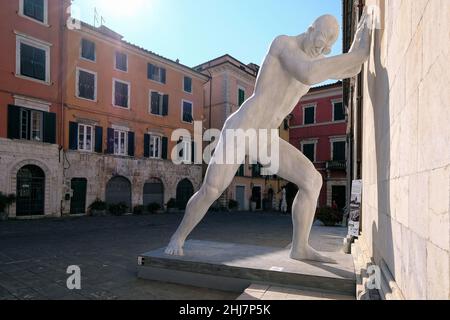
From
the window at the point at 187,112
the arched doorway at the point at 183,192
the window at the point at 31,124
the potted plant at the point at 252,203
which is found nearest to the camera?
the window at the point at 31,124

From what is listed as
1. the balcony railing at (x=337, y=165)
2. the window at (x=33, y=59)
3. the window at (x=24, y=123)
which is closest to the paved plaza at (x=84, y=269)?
the window at (x=24, y=123)

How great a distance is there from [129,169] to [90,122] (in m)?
3.73

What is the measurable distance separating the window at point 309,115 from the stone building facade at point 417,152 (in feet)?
95.2

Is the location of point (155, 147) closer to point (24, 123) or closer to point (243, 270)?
point (24, 123)

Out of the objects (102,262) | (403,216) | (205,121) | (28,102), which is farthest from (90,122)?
(403,216)

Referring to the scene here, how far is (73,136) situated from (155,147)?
616 centimetres

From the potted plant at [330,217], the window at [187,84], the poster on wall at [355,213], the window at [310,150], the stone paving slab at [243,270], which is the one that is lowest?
the potted plant at [330,217]

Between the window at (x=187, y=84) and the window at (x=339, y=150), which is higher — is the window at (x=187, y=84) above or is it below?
above

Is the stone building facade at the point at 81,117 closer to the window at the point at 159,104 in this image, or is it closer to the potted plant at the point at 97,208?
the window at the point at 159,104

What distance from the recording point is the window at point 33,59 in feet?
52.7

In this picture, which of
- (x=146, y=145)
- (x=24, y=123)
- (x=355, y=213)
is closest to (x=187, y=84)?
(x=146, y=145)

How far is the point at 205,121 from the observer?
1124 inches

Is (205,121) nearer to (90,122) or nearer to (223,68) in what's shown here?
(223,68)

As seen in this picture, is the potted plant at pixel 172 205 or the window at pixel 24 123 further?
the potted plant at pixel 172 205
